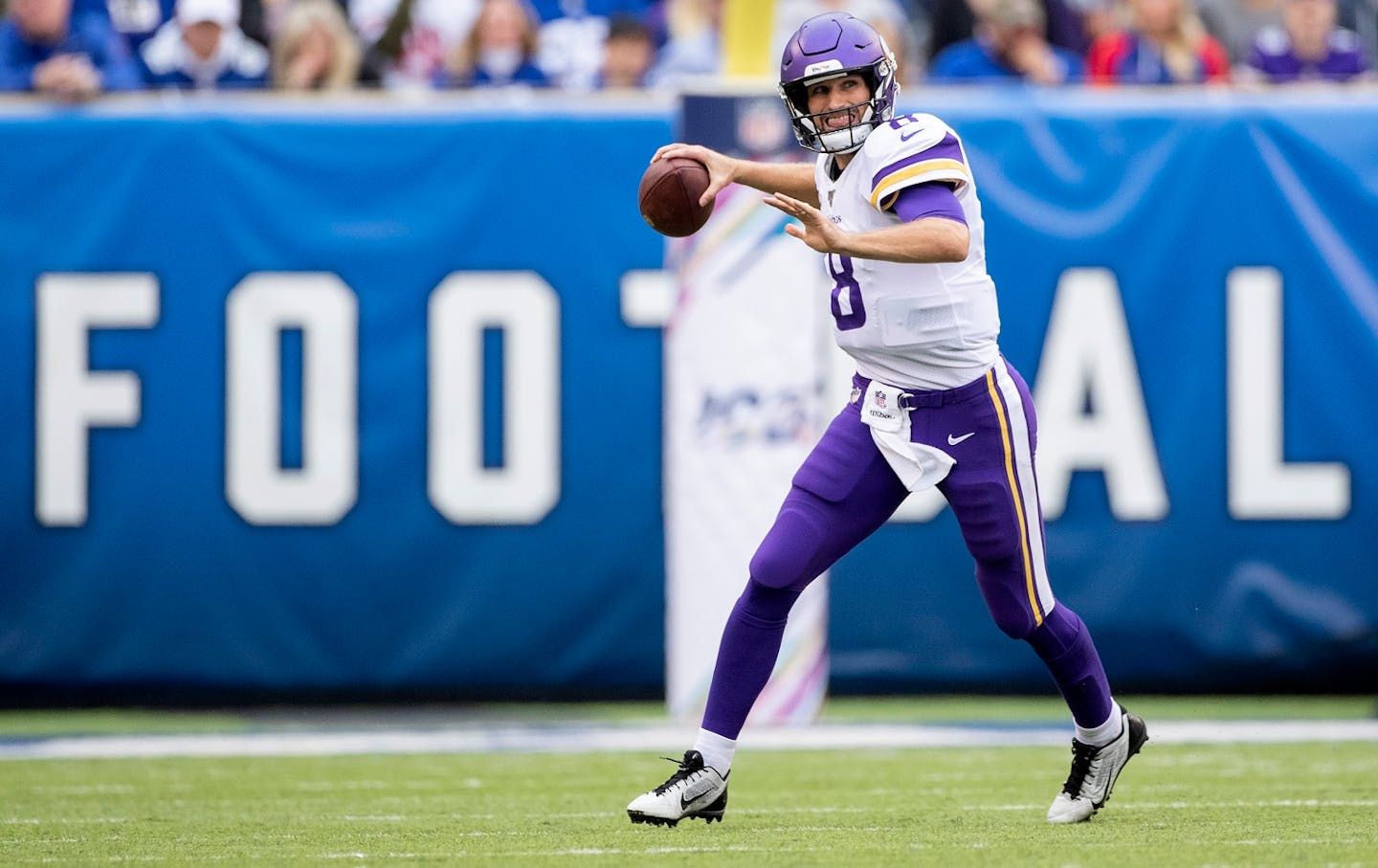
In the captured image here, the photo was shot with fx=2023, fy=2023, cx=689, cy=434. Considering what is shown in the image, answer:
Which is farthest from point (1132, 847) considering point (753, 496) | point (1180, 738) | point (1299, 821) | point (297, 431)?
point (297, 431)

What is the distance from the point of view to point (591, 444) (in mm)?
7344

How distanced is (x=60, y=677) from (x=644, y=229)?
2649 millimetres

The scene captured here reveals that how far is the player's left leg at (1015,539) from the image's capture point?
429 centimetres

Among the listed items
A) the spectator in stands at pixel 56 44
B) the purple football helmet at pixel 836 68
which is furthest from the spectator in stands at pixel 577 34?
the purple football helmet at pixel 836 68

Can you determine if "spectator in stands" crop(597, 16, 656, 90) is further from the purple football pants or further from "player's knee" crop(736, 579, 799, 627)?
"player's knee" crop(736, 579, 799, 627)

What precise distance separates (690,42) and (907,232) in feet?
15.8

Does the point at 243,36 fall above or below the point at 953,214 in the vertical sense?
above

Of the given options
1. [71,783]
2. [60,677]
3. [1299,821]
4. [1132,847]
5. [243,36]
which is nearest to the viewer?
[1132,847]

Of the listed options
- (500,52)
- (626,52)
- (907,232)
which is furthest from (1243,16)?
(907,232)

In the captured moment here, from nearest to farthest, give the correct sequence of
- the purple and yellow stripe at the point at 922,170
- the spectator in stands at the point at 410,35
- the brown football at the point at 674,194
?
1. the purple and yellow stripe at the point at 922,170
2. the brown football at the point at 674,194
3. the spectator in stands at the point at 410,35

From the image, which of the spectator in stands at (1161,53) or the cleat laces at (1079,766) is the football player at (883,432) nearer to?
the cleat laces at (1079,766)

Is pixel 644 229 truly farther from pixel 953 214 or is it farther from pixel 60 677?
pixel 953 214

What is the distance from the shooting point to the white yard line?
6289mm

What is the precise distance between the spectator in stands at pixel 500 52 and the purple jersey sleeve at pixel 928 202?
434 centimetres
